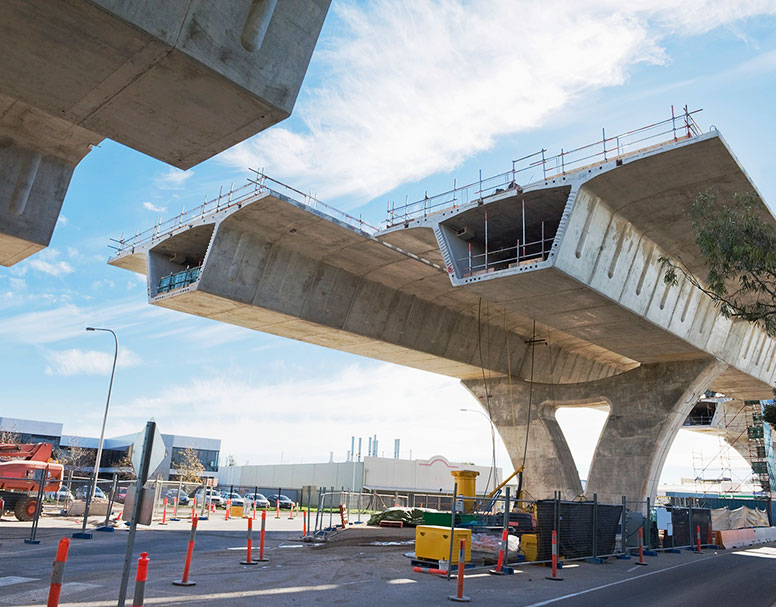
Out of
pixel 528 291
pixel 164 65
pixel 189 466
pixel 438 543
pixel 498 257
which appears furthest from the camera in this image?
pixel 189 466

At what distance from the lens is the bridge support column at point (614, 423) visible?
3256cm

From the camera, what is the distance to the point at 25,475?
2859cm

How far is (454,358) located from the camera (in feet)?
114

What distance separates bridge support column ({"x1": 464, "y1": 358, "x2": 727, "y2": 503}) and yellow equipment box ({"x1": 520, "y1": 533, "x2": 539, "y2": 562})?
16110 mm

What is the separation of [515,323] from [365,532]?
15.7m

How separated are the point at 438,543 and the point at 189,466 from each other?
69979 millimetres

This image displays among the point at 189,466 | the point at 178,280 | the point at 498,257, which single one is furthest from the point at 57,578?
the point at 189,466

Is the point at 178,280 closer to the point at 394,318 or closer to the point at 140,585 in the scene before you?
the point at 394,318

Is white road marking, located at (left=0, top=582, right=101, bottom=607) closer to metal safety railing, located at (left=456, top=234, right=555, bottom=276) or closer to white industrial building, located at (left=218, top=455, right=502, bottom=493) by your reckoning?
metal safety railing, located at (left=456, top=234, right=555, bottom=276)

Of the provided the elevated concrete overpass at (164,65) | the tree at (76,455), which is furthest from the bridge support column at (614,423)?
the tree at (76,455)

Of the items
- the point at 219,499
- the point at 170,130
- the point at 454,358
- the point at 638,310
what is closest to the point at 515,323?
the point at 454,358

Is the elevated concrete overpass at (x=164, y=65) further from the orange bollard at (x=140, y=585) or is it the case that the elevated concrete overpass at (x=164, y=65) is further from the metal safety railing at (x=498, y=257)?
the metal safety railing at (x=498, y=257)

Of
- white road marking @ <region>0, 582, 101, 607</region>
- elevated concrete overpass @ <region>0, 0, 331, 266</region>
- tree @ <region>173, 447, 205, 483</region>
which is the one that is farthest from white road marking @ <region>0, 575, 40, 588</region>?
tree @ <region>173, 447, 205, 483</region>

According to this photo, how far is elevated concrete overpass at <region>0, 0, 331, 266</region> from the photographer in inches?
260
